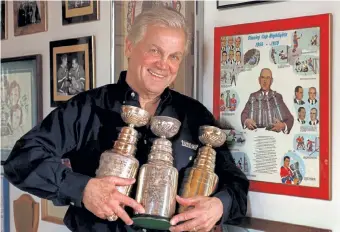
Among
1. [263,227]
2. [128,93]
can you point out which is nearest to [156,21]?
[128,93]

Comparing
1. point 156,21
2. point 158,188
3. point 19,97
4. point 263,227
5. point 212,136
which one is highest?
point 156,21

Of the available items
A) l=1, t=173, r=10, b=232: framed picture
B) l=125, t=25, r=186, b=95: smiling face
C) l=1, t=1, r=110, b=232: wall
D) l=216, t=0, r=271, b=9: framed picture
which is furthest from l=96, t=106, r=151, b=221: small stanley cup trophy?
l=1, t=173, r=10, b=232: framed picture

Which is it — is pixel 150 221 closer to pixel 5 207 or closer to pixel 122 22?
pixel 122 22

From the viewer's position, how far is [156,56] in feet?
3.57

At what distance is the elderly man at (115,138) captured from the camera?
102cm

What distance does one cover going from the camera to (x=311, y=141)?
1092 mm

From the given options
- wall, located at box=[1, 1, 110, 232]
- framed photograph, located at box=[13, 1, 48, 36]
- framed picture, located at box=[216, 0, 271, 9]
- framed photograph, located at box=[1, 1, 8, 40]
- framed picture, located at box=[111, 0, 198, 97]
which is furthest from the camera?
framed photograph, located at box=[1, 1, 8, 40]

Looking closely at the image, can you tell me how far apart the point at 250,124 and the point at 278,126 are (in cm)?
8

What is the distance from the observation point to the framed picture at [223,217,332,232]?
109 centimetres

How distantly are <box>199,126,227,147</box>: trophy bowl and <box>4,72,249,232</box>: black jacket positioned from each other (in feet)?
0.23

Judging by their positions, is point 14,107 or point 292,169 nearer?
point 292,169

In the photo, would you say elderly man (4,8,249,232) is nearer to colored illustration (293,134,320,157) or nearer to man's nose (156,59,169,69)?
man's nose (156,59,169,69)

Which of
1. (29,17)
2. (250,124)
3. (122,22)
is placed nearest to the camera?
(250,124)

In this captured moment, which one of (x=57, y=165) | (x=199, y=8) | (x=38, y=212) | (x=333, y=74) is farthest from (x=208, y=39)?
(x=38, y=212)
